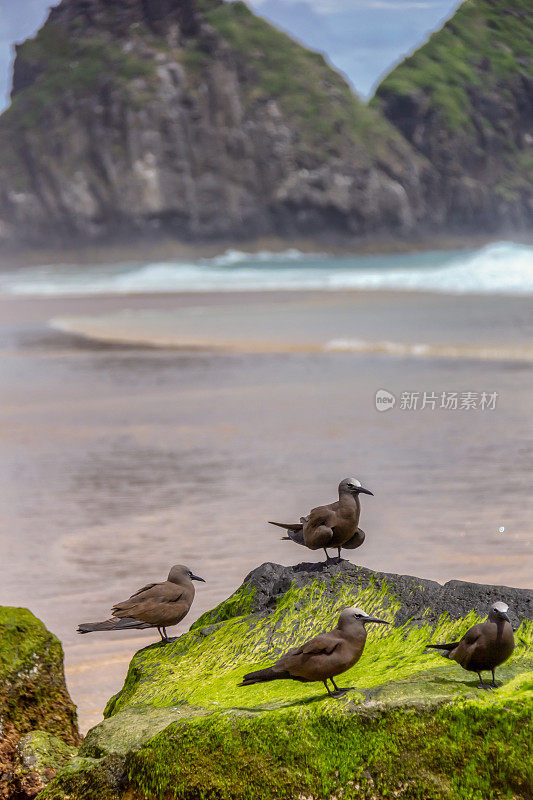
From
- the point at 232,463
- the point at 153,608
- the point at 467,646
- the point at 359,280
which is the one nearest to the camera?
the point at 467,646

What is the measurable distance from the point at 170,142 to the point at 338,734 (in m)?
116

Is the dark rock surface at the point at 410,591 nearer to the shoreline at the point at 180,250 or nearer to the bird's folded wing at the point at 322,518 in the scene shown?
the bird's folded wing at the point at 322,518

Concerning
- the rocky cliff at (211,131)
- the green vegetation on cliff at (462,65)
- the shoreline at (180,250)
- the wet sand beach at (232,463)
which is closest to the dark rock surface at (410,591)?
the wet sand beach at (232,463)

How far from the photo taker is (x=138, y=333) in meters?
23.8

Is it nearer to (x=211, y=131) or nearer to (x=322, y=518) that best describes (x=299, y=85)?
(x=211, y=131)

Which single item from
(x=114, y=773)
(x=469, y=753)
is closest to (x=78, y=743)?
(x=114, y=773)

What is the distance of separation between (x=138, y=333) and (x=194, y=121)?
97.2 metres

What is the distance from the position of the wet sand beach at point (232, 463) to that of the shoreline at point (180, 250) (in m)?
91.4

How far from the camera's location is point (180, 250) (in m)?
113

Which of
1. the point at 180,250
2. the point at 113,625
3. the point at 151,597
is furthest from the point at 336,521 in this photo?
the point at 180,250

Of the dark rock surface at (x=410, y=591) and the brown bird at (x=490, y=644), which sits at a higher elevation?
the brown bird at (x=490, y=644)

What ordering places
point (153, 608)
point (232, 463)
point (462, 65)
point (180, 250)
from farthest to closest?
point (462, 65), point (180, 250), point (232, 463), point (153, 608)

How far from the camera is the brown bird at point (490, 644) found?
10.2 feet

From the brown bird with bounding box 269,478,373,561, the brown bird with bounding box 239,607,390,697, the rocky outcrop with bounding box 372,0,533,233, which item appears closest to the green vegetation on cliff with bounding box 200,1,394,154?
the rocky outcrop with bounding box 372,0,533,233
